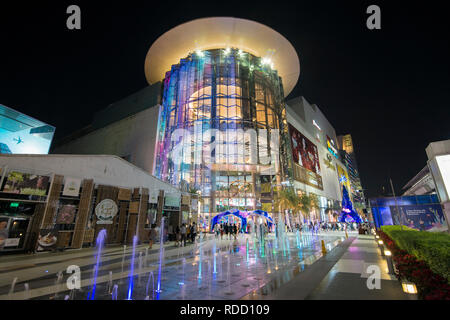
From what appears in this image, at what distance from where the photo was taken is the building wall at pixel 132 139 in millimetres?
39812

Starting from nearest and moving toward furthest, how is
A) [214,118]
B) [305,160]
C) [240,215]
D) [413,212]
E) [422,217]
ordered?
[422,217], [413,212], [240,215], [214,118], [305,160]

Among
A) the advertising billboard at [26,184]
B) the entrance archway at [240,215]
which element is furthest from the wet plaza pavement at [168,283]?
the entrance archway at [240,215]

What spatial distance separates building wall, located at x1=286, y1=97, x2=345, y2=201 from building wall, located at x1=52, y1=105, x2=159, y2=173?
3542cm

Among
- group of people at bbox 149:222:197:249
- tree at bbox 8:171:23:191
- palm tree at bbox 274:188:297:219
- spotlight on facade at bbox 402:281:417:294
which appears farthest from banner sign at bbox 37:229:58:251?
palm tree at bbox 274:188:297:219

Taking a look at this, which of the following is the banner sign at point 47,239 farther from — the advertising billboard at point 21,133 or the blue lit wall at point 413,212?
the blue lit wall at point 413,212

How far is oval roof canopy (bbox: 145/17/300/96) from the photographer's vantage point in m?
42.2

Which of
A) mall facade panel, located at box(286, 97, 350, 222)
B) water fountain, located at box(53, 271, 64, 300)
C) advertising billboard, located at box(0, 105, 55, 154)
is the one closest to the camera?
water fountain, located at box(53, 271, 64, 300)

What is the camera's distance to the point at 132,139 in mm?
43188

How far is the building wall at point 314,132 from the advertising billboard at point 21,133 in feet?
167

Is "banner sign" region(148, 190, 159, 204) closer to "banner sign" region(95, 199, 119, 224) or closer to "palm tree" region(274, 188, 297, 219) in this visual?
"banner sign" region(95, 199, 119, 224)

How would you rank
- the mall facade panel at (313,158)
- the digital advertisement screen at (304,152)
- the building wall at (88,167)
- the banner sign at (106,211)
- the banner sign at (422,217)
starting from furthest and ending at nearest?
the mall facade panel at (313,158) < the digital advertisement screen at (304,152) < the banner sign at (422,217) < the banner sign at (106,211) < the building wall at (88,167)

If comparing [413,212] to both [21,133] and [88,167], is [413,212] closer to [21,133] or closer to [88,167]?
[88,167]

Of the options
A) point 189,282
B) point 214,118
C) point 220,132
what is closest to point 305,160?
point 220,132

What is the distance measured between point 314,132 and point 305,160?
20659 millimetres
